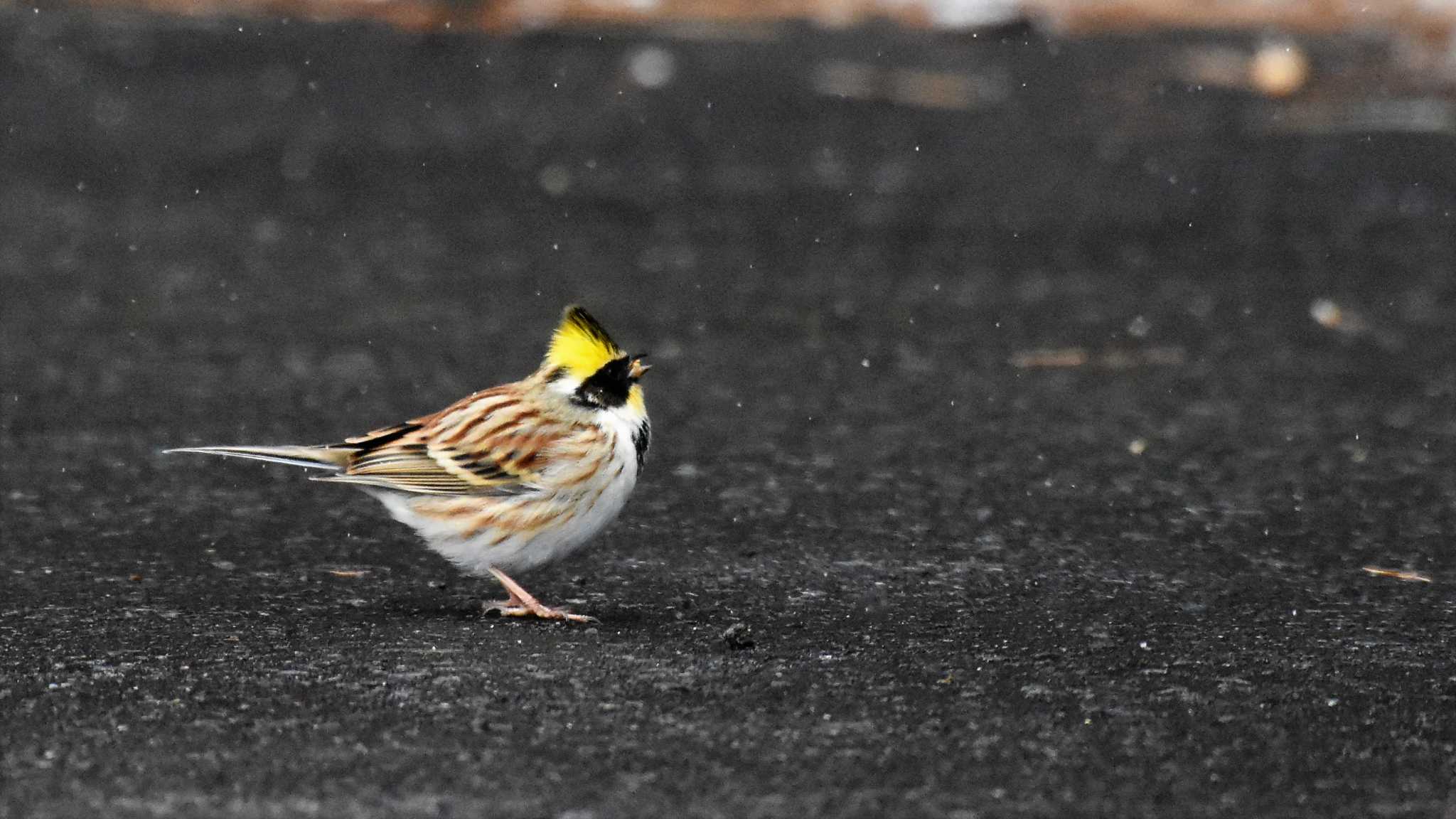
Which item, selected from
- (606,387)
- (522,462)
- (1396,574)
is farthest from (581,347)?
(1396,574)

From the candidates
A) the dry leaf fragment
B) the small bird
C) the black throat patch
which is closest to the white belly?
the small bird

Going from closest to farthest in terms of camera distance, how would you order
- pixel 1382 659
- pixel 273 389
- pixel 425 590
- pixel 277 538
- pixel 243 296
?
pixel 1382 659
pixel 425 590
pixel 277 538
pixel 273 389
pixel 243 296

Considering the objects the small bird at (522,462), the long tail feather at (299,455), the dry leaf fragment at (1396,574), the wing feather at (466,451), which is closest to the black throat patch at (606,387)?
the small bird at (522,462)

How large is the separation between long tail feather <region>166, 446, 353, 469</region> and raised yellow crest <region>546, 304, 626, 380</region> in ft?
2.23

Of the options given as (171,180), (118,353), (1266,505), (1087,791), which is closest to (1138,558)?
(1266,505)

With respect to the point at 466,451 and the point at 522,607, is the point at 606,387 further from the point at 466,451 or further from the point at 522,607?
the point at 522,607

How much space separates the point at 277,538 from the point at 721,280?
12.8ft

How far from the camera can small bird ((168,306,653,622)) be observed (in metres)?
5.68

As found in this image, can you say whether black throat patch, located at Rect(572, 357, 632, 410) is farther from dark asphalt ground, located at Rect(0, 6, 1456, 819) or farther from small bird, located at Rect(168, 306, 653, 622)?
dark asphalt ground, located at Rect(0, 6, 1456, 819)

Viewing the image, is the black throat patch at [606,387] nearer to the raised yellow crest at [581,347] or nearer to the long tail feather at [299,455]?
the raised yellow crest at [581,347]

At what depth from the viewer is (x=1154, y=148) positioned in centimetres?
1195

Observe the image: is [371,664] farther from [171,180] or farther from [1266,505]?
[171,180]

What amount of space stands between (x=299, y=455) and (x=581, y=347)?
0.87m

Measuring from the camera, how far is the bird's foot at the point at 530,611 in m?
5.57
